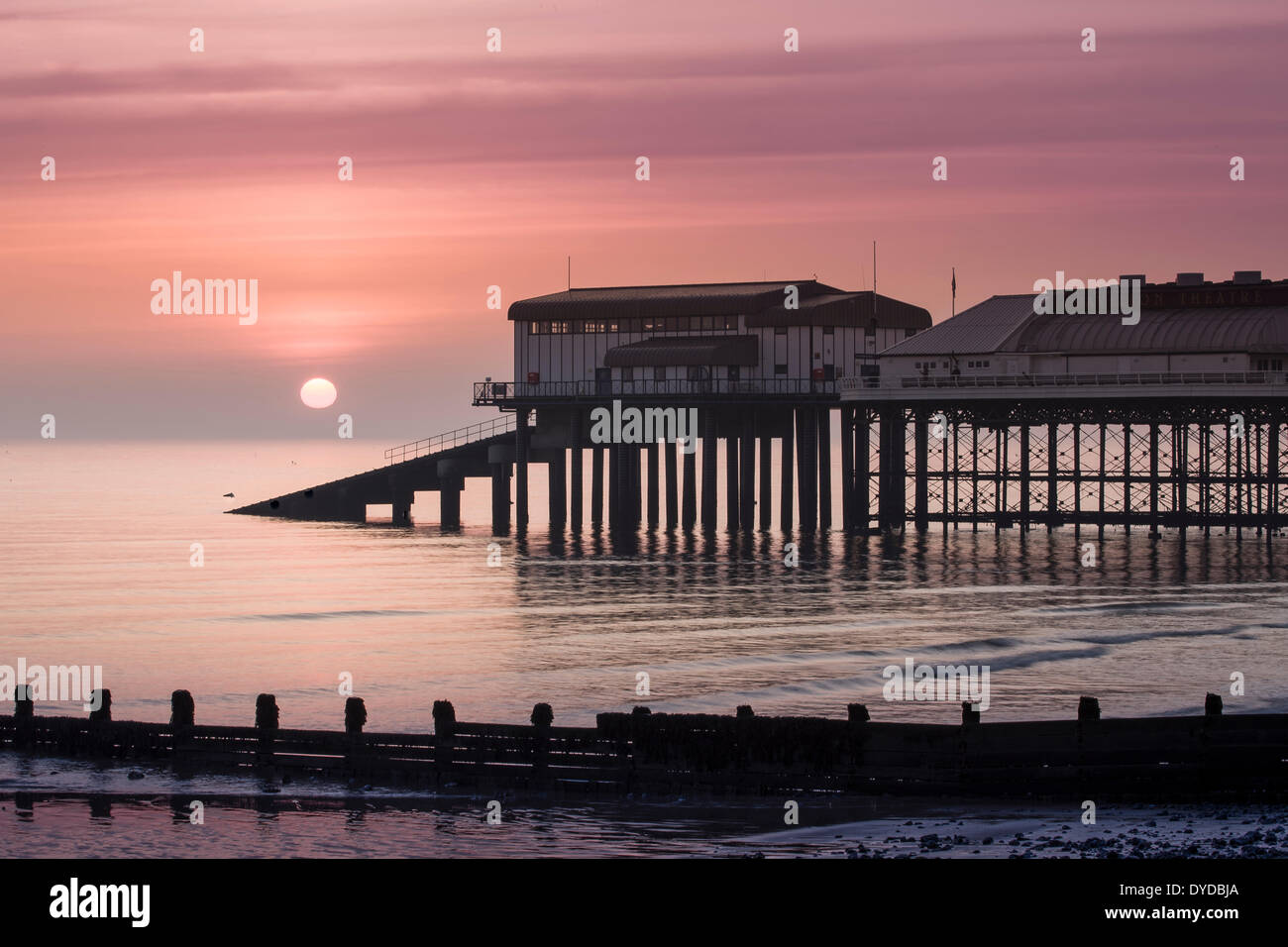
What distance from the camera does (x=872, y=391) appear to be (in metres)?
93.1

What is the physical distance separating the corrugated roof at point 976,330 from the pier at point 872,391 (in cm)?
14

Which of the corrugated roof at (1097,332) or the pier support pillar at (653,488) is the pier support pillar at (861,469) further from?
the pier support pillar at (653,488)

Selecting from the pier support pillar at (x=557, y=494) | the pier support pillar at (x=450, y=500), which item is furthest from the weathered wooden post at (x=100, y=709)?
the pier support pillar at (x=450, y=500)

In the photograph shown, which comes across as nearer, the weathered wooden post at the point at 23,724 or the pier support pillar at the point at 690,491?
the weathered wooden post at the point at 23,724

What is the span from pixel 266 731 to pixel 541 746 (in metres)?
5.09

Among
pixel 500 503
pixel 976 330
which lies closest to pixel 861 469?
pixel 976 330

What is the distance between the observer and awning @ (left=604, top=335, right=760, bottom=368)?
101 metres

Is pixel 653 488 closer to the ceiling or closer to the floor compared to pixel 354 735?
closer to the ceiling

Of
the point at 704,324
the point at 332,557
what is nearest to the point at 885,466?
the point at 704,324

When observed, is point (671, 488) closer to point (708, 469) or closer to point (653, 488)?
point (653, 488)

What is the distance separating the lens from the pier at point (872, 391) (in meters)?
88.8
